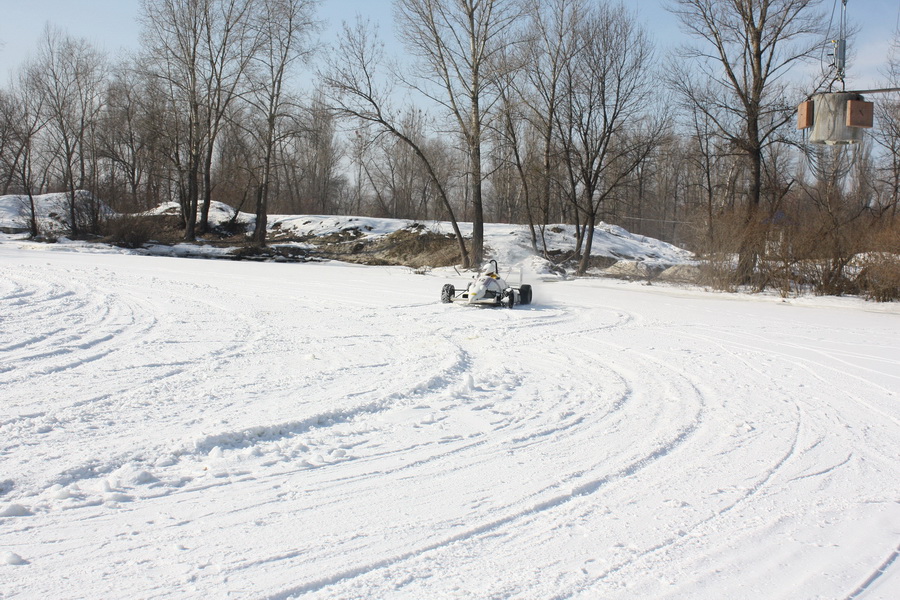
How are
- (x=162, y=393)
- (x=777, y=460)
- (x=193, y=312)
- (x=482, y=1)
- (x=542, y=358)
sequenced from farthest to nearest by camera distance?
(x=482, y=1) → (x=193, y=312) → (x=542, y=358) → (x=162, y=393) → (x=777, y=460)

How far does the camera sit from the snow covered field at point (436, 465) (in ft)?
10.6

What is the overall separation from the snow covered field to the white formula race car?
377 cm

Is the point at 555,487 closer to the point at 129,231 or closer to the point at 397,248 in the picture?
the point at 397,248

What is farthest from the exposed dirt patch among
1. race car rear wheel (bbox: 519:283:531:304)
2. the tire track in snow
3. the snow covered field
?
the tire track in snow

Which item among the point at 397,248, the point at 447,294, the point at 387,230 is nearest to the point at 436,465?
the point at 447,294

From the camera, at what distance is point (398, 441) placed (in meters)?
5.20

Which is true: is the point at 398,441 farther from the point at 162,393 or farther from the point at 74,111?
the point at 74,111

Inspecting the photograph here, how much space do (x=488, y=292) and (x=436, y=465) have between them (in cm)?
938

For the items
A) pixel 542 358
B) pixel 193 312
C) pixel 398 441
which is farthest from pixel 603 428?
pixel 193 312

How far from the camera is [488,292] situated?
548 inches

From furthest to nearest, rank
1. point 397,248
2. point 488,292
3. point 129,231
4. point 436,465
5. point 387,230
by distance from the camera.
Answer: point 387,230, point 129,231, point 397,248, point 488,292, point 436,465

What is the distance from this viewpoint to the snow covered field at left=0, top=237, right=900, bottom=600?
324 cm

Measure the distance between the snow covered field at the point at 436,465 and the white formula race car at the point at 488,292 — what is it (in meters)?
3.77

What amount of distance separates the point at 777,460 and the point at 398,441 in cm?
292
